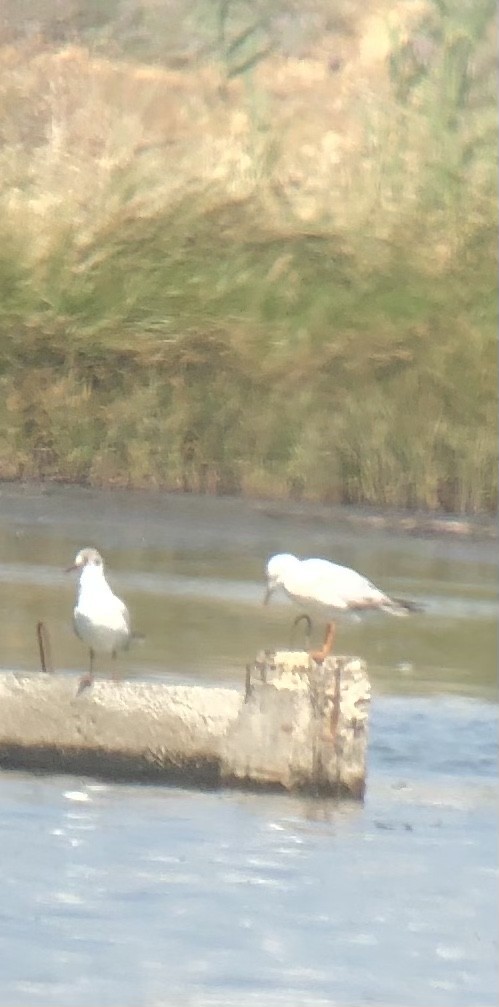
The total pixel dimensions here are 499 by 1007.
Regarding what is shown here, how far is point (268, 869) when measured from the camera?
7.88 meters

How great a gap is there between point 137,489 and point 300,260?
6.32 feet

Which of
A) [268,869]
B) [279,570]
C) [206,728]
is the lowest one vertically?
[268,869]

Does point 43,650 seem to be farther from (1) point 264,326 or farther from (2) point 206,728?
(1) point 264,326

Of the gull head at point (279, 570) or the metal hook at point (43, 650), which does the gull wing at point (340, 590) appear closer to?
the gull head at point (279, 570)

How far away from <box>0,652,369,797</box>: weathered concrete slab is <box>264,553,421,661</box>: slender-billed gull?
3.42 ft

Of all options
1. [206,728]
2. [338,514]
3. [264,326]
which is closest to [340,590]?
[206,728]

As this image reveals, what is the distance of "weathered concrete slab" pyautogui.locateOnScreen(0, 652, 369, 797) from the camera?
862cm

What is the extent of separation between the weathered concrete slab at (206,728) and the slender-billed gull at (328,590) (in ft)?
3.42

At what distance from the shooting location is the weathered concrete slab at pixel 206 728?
340 inches

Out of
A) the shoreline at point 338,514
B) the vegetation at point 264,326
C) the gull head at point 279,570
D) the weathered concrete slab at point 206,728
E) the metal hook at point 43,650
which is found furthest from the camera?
the vegetation at point 264,326

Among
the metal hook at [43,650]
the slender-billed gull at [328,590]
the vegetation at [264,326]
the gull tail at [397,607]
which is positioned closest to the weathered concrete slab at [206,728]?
the metal hook at [43,650]

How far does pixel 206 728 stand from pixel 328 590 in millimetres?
1206

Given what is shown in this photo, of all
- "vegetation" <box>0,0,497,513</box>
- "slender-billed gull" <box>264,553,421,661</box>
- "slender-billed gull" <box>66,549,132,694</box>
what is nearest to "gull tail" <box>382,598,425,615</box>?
→ "slender-billed gull" <box>264,553,421,661</box>

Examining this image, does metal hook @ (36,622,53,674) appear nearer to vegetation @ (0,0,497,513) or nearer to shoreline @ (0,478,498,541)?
shoreline @ (0,478,498,541)
